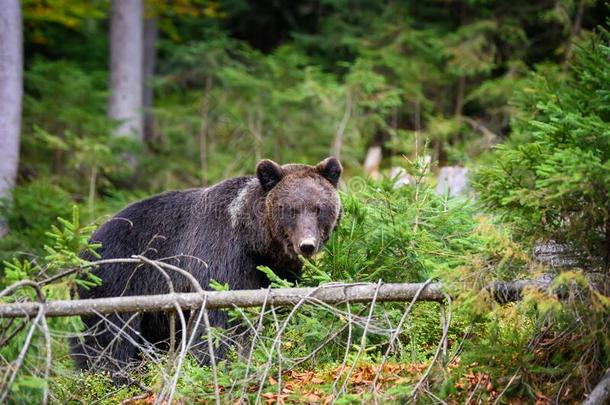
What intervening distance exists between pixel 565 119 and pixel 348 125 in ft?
41.7

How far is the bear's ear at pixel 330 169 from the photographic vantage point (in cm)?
805

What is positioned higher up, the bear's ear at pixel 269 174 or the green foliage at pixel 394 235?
the bear's ear at pixel 269 174

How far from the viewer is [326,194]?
25.6 ft

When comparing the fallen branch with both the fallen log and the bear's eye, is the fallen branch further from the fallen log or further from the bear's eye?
the bear's eye

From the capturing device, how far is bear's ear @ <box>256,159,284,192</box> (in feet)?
25.7

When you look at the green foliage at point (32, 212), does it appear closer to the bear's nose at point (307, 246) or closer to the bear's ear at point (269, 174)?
the bear's ear at point (269, 174)

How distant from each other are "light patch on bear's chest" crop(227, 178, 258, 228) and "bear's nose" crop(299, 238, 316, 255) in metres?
0.95

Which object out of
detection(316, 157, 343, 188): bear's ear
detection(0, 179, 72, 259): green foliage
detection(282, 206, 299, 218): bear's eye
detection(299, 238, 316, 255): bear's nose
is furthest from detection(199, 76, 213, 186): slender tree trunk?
detection(299, 238, 316, 255): bear's nose

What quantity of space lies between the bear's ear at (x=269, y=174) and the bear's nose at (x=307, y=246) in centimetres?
99

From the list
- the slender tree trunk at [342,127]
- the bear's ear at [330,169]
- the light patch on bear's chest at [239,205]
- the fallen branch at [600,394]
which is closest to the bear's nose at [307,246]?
the light patch on bear's chest at [239,205]

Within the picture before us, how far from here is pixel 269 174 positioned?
7.91 metres

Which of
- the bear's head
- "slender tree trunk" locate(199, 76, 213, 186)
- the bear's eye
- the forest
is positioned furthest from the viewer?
"slender tree trunk" locate(199, 76, 213, 186)

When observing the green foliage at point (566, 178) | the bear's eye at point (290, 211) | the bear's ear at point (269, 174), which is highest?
the green foliage at point (566, 178)

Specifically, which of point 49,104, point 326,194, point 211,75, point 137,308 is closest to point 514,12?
point 211,75
